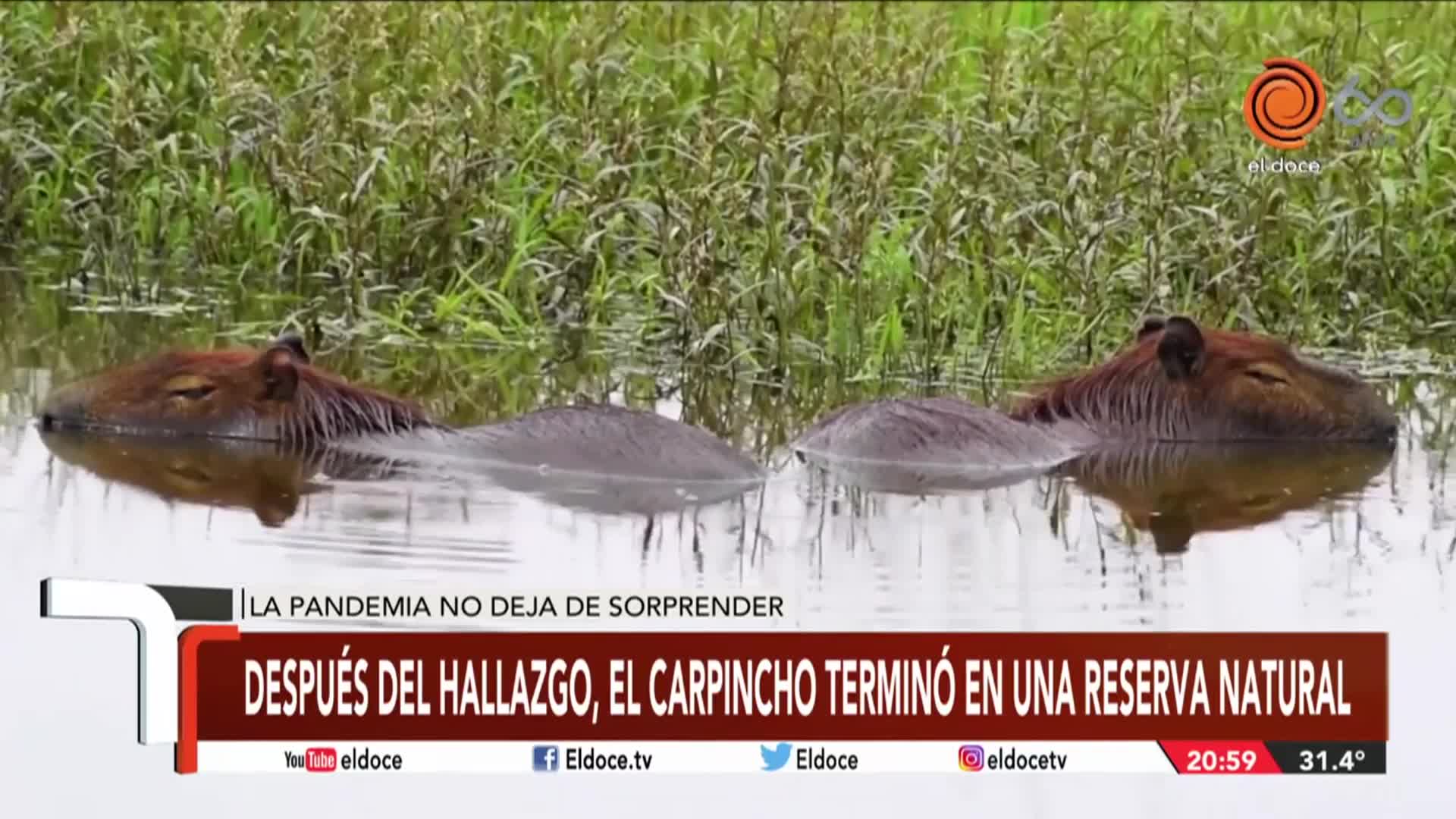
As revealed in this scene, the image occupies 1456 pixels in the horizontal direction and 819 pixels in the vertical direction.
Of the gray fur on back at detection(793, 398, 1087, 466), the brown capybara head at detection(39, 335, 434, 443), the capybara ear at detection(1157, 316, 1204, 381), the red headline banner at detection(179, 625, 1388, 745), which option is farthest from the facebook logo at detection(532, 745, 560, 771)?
the capybara ear at detection(1157, 316, 1204, 381)

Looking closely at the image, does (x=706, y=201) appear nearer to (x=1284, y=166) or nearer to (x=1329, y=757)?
(x=1284, y=166)

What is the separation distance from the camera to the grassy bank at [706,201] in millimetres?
7688

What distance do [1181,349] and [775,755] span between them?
7.98 ft

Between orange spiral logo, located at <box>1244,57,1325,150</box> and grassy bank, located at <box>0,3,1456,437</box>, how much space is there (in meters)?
0.86

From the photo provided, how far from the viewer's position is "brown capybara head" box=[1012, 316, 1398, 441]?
23.5ft

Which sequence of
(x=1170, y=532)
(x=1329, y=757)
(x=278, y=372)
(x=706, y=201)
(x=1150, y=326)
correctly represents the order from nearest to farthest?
(x=1329, y=757)
(x=1170, y=532)
(x=278, y=372)
(x=1150, y=326)
(x=706, y=201)

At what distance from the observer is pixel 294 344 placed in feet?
23.0

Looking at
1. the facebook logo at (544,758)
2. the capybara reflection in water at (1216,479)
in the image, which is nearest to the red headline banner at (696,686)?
the facebook logo at (544,758)

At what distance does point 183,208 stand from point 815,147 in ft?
6.89

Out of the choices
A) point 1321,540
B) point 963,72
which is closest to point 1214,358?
point 1321,540

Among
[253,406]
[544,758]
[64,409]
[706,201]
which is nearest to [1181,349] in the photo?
[706,201]

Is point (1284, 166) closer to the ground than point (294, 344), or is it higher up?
higher up

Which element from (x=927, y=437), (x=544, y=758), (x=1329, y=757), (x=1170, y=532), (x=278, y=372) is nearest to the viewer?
(x=544, y=758)

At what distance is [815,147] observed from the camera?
8555 mm
